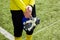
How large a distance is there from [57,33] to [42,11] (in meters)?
0.77

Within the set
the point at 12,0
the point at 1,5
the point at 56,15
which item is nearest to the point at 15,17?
the point at 12,0

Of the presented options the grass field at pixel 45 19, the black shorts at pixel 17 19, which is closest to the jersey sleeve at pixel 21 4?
the black shorts at pixel 17 19

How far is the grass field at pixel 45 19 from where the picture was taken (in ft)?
8.94

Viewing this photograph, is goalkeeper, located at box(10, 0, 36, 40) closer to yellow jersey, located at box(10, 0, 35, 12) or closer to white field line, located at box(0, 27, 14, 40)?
yellow jersey, located at box(10, 0, 35, 12)

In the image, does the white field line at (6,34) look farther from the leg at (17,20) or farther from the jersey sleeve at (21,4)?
the jersey sleeve at (21,4)

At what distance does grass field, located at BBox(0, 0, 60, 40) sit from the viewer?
273 cm

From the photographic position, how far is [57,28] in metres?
2.88

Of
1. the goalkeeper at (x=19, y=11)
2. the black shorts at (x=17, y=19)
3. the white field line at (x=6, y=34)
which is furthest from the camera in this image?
the white field line at (x=6, y=34)

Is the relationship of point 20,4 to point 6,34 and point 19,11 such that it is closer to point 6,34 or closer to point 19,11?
point 19,11

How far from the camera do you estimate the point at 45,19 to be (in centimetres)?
313

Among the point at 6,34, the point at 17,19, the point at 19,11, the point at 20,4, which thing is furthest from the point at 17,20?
the point at 6,34

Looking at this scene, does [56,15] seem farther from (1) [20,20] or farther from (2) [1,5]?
(1) [20,20]

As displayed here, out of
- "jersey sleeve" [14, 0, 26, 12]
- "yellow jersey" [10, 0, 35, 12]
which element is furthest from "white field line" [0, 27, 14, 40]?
"jersey sleeve" [14, 0, 26, 12]

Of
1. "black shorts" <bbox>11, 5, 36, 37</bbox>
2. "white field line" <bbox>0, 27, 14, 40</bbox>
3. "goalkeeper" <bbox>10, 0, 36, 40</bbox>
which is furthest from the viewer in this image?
"white field line" <bbox>0, 27, 14, 40</bbox>
